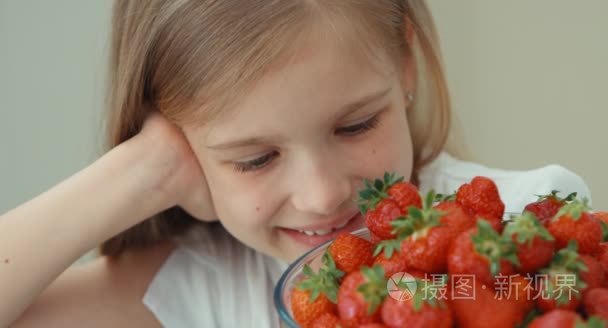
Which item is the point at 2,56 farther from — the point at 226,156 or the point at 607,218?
the point at 607,218

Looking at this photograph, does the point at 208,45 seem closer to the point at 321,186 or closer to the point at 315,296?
the point at 321,186

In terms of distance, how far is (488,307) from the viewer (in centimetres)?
46

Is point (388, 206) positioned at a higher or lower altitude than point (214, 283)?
higher

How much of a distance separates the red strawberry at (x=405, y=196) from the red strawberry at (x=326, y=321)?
99 mm

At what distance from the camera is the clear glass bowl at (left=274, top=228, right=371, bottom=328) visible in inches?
20.1

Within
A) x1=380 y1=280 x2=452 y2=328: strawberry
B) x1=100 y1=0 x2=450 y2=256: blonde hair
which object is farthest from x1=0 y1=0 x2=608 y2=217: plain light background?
x1=380 y1=280 x2=452 y2=328: strawberry

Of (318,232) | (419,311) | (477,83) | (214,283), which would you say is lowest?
(477,83)

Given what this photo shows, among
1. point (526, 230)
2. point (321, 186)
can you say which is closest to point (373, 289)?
point (526, 230)

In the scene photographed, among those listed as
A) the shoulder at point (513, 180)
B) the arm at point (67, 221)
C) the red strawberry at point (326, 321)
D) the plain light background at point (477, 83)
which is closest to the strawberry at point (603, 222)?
the red strawberry at point (326, 321)

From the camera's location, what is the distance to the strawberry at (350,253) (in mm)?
554

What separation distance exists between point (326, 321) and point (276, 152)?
25cm

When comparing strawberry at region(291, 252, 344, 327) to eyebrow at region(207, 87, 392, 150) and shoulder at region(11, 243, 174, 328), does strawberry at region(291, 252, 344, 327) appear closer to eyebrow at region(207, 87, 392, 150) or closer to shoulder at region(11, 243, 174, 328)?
eyebrow at region(207, 87, 392, 150)

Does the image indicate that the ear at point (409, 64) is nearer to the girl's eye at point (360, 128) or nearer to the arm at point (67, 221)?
the girl's eye at point (360, 128)

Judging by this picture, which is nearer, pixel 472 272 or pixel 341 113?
pixel 472 272
